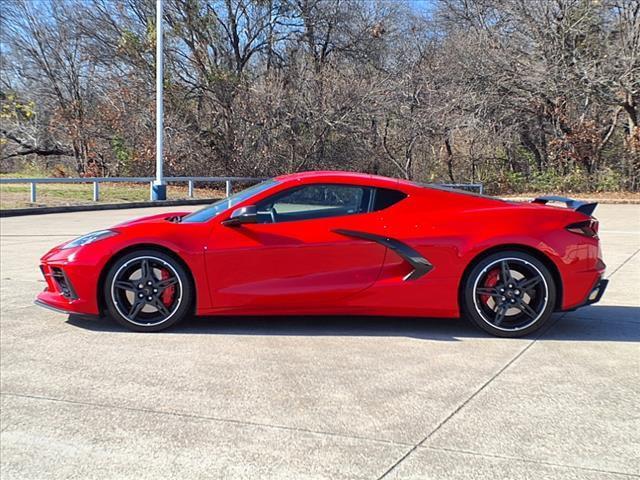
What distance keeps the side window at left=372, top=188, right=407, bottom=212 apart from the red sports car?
20mm

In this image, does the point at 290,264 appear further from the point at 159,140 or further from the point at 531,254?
the point at 159,140

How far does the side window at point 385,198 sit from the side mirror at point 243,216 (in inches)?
39.9

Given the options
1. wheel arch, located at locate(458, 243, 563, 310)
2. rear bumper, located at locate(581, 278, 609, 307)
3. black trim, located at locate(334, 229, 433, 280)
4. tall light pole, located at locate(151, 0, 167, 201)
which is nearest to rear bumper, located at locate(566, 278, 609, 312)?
rear bumper, located at locate(581, 278, 609, 307)

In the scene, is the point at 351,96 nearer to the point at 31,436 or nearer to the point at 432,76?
the point at 432,76

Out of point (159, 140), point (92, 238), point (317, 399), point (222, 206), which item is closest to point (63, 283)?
point (92, 238)

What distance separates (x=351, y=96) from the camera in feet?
94.1

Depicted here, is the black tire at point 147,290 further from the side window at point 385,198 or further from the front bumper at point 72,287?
the side window at point 385,198

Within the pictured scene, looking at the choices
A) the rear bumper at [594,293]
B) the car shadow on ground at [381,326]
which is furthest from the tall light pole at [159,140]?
the rear bumper at [594,293]

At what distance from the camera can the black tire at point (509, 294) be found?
17.0ft

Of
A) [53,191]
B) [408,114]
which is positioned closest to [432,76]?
[408,114]

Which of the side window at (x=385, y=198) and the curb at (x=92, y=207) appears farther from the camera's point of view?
the curb at (x=92, y=207)

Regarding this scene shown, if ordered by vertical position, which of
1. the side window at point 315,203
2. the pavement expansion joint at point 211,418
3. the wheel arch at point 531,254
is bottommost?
the pavement expansion joint at point 211,418

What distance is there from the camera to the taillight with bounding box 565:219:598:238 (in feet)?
17.3

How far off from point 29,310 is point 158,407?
2952 mm
